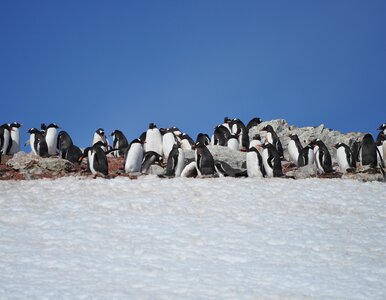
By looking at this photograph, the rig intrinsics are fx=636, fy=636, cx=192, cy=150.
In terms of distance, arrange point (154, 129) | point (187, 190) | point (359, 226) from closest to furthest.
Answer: point (359, 226) → point (187, 190) → point (154, 129)

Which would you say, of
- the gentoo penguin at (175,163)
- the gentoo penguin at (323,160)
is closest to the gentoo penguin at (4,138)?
the gentoo penguin at (175,163)

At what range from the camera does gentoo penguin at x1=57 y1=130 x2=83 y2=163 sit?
23984mm

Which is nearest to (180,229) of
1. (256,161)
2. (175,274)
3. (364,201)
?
(175,274)

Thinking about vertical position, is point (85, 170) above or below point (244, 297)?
above

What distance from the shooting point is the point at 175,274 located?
9.02 metres

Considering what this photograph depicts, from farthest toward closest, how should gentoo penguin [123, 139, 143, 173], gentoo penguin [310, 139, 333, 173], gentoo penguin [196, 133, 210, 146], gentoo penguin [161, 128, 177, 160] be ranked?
gentoo penguin [196, 133, 210, 146]
gentoo penguin [161, 128, 177, 160]
gentoo penguin [310, 139, 333, 173]
gentoo penguin [123, 139, 143, 173]

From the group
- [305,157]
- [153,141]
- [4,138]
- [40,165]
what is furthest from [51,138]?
[305,157]

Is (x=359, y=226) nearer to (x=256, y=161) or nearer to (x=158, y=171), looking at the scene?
(x=256, y=161)

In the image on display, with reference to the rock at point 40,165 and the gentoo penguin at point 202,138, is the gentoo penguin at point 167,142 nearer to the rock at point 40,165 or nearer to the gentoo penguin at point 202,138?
the gentoo penguin at point 202,138

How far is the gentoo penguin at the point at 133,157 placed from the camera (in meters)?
21.5

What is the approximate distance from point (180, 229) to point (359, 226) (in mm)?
3717

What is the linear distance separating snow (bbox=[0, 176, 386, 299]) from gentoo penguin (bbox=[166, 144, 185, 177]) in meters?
3.27

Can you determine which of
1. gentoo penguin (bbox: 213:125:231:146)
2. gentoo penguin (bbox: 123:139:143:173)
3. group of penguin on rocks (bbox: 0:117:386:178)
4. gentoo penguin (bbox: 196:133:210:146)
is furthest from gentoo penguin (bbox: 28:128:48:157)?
gentoo penguin (bbox: 213:125:231:146)

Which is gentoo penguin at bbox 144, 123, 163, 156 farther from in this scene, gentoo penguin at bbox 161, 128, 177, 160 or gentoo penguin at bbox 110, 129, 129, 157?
gentoo penguin at bbox 110, 129, 129, 157
